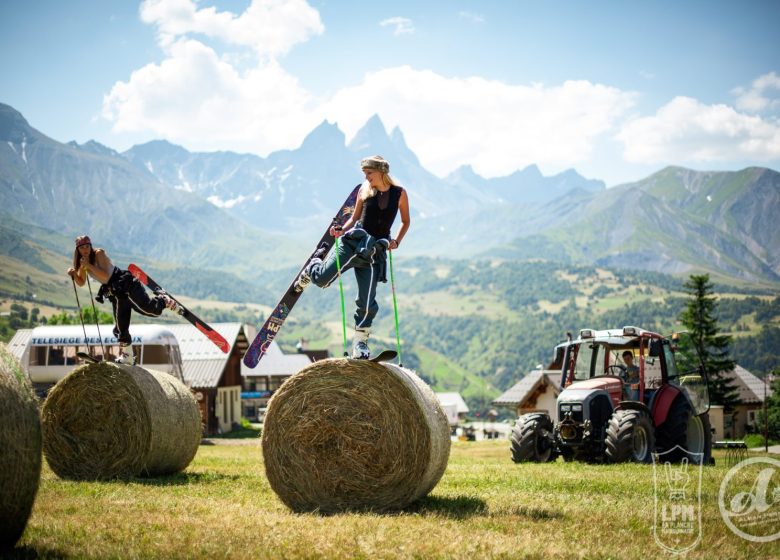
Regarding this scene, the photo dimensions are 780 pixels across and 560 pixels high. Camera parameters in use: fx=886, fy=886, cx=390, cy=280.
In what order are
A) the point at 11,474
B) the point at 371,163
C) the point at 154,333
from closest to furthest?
1. the point at 11,474
2. the point at 371,163
3. the point at 154,333

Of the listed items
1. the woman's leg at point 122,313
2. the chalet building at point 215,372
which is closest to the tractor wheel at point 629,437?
the woman's leg at point 122,313

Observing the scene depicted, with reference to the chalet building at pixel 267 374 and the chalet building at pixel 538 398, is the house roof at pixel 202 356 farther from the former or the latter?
the chalet building at pixel 267 374

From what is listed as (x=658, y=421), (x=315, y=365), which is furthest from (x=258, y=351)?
(x=658, y=421)

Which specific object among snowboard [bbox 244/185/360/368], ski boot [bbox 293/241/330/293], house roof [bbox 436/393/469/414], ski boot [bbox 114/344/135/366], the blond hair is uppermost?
the blond hair

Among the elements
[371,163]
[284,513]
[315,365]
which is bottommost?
[284,513]

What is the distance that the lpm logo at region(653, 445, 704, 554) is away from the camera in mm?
7363

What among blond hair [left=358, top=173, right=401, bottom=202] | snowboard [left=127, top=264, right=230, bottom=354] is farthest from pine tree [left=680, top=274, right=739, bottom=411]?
blond hair [left=358, top=173, right=401, bottom=202]

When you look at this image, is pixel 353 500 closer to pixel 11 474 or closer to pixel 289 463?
pixel 289 463

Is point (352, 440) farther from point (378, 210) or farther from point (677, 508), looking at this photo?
point (677, 508)

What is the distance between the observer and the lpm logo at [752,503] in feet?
25.4

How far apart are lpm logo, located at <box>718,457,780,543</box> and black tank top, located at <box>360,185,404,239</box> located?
4470mm

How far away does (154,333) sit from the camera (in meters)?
37.9

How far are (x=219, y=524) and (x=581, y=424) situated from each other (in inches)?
340

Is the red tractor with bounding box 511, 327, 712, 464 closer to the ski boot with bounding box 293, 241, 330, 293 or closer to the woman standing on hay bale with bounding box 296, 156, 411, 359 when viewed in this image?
the ski boot with bounding box 293, 241, 330, 293
